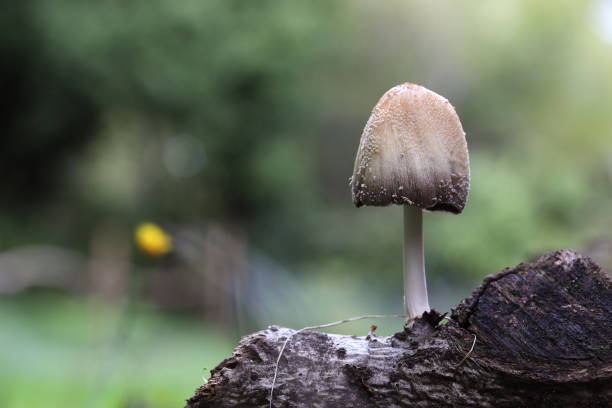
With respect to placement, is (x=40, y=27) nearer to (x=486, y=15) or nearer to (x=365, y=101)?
(x=365, y=101)

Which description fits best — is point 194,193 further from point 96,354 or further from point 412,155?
point 412,155

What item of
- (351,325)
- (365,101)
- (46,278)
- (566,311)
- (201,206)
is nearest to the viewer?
(566,311)

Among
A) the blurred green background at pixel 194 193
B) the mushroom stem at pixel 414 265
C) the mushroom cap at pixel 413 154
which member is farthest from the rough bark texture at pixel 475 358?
the blurred green background at pixel 194 193

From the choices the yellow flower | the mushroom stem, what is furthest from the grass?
the mushroom stem

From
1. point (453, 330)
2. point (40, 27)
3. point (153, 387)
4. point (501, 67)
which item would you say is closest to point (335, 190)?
point (501, 67)

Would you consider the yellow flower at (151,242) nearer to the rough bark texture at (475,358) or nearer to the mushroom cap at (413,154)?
the rough bark texture at (475,358)

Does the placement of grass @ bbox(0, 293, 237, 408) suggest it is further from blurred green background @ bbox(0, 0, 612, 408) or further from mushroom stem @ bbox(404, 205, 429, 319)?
mushroom stem @ bbox(404, 205, 429, 319)
